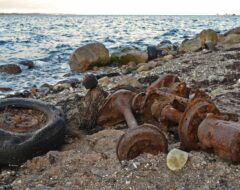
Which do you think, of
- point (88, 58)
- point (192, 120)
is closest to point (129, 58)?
point (88, 58)

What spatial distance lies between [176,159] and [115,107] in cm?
169

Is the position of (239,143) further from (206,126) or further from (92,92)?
(92,92)

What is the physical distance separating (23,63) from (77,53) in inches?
105

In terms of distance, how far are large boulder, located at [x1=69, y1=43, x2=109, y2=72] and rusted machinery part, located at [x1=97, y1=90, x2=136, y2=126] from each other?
31.4 ft

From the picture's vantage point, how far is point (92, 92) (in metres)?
5.40

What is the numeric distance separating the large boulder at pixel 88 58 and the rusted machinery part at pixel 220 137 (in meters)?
11.3

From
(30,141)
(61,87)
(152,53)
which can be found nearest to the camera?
(30,141)

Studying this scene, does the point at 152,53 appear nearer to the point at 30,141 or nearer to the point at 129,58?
the point at 129,58

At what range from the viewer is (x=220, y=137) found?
350 centimetres

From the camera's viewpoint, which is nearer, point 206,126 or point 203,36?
point 206,126

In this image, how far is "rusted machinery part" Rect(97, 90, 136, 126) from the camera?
516cm

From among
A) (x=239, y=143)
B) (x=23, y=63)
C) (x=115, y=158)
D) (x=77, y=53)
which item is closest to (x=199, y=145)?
(x=239, y=143)

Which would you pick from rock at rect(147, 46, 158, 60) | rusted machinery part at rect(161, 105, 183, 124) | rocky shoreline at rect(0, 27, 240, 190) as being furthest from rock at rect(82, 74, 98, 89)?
rock at rect(147, 46, 158, 60)

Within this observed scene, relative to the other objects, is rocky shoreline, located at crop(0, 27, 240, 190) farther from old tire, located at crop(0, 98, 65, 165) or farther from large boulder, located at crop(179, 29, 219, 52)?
large boulder, located at crop(179, 29, 219, 52)
